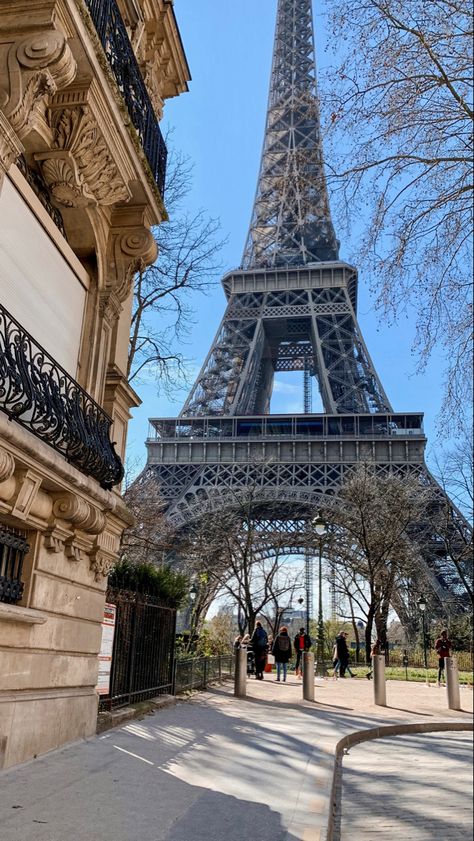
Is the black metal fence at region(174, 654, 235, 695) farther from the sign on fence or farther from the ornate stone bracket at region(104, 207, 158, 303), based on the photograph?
the ornate stone bracket at region(104, 207, 158, 303)

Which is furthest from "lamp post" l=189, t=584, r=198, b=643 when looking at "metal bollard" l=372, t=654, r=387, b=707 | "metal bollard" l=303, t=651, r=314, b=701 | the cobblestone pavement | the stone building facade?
the stone building facade

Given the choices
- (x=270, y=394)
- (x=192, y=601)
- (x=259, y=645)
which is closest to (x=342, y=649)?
(x=259, y=645)

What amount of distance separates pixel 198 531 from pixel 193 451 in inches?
457

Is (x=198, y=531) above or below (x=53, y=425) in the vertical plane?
above

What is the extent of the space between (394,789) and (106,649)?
430 centimetres

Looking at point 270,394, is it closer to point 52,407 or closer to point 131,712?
point 131,712

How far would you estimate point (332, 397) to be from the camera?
53.2 metres

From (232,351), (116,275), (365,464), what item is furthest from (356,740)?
(232,351)

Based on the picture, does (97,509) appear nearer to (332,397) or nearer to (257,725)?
(257,725)

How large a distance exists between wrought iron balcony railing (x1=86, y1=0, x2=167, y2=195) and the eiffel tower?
25574 mm

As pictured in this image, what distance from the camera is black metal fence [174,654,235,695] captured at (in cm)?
1550

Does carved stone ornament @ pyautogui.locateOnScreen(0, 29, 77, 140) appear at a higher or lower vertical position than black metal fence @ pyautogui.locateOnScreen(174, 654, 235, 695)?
higher

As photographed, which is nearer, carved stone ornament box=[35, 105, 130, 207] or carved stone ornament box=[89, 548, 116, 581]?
carved stone ornament box=[35, 105, 130, 207]

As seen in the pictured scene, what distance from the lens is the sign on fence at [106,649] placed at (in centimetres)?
949
